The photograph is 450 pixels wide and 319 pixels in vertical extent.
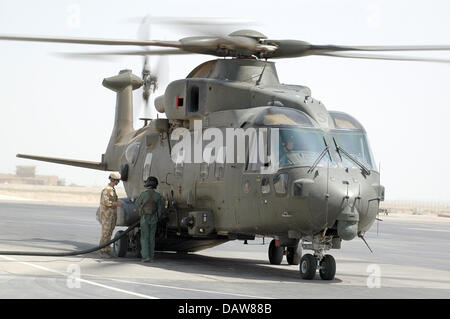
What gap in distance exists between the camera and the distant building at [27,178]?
16212cm

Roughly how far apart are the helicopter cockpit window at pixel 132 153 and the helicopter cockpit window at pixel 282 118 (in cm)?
523

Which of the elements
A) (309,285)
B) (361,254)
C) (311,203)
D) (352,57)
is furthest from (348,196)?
(361,254)

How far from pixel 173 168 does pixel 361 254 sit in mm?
7515

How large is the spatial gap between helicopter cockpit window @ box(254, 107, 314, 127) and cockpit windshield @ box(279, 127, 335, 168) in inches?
6.4

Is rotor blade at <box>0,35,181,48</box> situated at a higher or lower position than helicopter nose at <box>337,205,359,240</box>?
higher

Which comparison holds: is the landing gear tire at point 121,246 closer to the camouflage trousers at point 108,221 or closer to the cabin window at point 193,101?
the camouflage trousers at point 108,221

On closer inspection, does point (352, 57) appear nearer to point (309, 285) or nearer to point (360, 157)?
point (360, 157)

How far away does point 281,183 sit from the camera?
47.1ft

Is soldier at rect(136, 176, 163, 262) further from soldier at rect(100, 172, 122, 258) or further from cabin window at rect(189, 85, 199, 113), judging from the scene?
cabin window at rect(189, 85, 199, 113)

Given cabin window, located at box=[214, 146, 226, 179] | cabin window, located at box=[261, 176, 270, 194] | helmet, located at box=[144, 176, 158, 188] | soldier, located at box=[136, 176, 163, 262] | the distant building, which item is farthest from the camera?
the distant building

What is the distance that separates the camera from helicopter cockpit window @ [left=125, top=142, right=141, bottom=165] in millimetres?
19578

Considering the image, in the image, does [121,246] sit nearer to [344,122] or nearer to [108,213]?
[108,213]

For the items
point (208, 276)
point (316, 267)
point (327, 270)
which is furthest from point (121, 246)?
point (327, 270)

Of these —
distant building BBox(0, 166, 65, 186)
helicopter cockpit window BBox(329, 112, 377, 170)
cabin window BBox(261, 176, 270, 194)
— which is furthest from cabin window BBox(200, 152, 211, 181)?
distant building BBox(0, 166, 65, 186)
